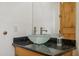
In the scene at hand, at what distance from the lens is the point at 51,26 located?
1.61 metres

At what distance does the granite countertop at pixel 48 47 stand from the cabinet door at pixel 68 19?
0.52 feet

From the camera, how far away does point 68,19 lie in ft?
5.07

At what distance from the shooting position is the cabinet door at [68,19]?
150 centimetres

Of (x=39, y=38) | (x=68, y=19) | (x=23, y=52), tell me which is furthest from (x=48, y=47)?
(x=68, y=19)

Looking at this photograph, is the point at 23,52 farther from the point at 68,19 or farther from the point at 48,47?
the point at 68,19

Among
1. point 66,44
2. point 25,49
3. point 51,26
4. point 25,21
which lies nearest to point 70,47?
point 66,44

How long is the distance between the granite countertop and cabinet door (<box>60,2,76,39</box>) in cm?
16

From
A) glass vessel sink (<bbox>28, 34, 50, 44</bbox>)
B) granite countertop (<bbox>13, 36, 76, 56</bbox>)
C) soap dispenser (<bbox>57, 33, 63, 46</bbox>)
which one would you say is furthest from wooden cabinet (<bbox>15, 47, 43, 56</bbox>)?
soap dispenser (<bbox>57, 33, 63, 46</bbox>)

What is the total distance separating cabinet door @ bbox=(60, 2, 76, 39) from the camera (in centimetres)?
150

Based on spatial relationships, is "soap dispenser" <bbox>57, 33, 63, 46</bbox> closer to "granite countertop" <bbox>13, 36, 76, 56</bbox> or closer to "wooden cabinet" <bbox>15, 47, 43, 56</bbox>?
"granite countertop" <bbox>13, 36, 76, 56</bbox>

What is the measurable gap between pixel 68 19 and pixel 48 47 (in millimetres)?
428

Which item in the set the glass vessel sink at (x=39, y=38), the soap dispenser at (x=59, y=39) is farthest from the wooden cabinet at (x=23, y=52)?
the soap dispenser at (x=59, y=39)

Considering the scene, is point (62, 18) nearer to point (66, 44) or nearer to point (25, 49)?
point (66, 44)

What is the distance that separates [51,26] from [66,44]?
0.30m
